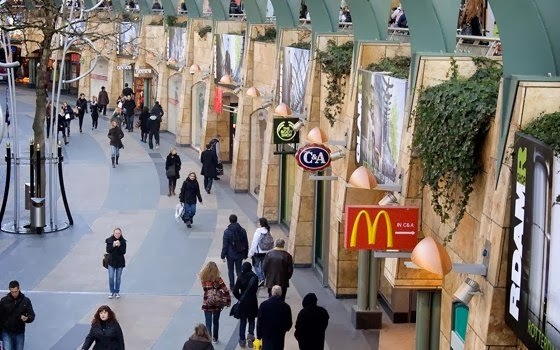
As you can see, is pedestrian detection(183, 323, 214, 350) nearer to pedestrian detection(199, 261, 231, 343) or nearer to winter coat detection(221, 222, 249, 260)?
pedestrian detection(199, 261, 231, 343)

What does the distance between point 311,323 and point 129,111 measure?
2668cm

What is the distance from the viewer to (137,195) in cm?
2511

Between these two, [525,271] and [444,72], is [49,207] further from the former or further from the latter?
[525,271]

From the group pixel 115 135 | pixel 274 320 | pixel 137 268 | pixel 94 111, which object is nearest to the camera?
pixel 274 320

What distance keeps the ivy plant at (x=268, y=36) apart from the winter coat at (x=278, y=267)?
1032 centimetres

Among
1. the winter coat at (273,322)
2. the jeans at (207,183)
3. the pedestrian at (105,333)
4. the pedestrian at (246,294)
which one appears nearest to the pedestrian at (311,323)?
the winter coat at (273,322)

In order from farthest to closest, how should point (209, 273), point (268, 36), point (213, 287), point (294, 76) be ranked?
point (268, 36) → point (294, 76) → point (213, 287) → point (209, 273)

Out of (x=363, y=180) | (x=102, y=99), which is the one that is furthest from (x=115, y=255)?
(x=102, y=99)

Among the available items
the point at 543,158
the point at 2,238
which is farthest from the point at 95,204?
the point at 543,158

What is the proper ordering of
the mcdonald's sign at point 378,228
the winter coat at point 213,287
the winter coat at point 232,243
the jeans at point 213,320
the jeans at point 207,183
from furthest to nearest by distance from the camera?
the jeans at point 207,183
the winter coat at point 232,243
the jeans at point 213,320
the winter coat at point 213,287
the mcdonald's sign at point 378,228

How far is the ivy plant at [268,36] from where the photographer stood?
24239mm

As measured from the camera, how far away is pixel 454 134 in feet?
31.6

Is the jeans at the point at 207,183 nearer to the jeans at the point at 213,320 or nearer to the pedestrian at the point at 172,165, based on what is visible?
the pedestrian at the point at 172,165

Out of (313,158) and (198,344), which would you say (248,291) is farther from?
(313,158)
